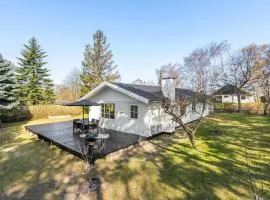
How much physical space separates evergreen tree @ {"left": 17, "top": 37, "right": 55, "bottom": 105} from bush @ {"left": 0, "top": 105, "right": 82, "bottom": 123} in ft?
13.9

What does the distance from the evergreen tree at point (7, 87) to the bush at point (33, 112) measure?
4.67ft

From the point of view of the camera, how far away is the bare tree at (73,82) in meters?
35.8

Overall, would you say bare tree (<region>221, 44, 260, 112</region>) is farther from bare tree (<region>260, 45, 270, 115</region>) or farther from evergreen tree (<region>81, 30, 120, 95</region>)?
evergreen tree (<region>81, 30, 120, 95</region>)

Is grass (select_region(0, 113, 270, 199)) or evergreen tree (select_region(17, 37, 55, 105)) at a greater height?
evergreen tree (select_region(17, 37, 55, 105))

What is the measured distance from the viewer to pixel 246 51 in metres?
25.4

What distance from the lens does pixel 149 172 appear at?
587 centimetres

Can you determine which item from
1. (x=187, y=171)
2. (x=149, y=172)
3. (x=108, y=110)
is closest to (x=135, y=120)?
(x=108, y=110)

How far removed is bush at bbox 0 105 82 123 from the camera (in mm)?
17077

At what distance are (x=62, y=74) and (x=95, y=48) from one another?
693 inches

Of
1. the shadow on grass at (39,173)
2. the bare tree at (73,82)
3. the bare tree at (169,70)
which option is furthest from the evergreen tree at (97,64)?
the shadow on grass at (39,173)

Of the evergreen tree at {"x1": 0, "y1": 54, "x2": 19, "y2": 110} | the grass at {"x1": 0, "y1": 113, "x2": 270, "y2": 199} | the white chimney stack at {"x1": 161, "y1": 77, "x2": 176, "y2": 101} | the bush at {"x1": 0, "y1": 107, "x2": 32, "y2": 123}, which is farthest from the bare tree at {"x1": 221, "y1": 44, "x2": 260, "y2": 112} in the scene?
the evergreen tree at {"x1": 0, "y1": 54, "x2": 19, "y2": 110}

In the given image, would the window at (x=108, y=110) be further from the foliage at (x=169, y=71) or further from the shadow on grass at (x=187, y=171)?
the foliage at (x=169, y=71)

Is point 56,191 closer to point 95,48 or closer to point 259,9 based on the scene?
point 259,9

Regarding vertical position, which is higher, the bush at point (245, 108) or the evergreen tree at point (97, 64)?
the evergreen tree at point (97, 64)
